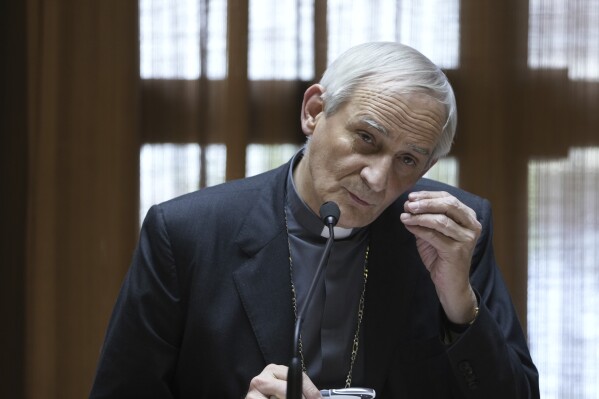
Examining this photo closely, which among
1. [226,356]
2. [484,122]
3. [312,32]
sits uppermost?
[312,32]

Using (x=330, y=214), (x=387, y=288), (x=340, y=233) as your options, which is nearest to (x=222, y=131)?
(x=340, y=233)

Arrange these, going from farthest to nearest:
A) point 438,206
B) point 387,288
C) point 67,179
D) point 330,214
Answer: point 67,179 < point 387,288 < point 438,206 < point 330,214

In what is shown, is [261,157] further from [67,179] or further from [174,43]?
[67,179]

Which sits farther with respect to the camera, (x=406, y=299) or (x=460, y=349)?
(x=406, y=299)

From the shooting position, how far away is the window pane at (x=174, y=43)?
292 cm

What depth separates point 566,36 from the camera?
3.00 metres

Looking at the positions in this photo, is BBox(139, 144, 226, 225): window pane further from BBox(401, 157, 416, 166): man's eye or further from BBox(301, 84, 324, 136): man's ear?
BBox(401, 157, 416, 166): man's eye

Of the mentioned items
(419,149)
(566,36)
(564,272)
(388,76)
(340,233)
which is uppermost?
(566,36)

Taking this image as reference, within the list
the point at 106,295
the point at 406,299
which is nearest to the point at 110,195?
the point at 106,295

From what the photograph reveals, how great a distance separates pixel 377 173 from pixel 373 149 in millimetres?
68

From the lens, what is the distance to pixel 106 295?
293 centimetres

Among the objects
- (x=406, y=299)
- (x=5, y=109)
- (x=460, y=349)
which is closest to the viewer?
(x=460, y=349)

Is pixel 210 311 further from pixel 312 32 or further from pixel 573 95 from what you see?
pixel 573 95

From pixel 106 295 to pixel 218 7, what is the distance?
3.31 ft
